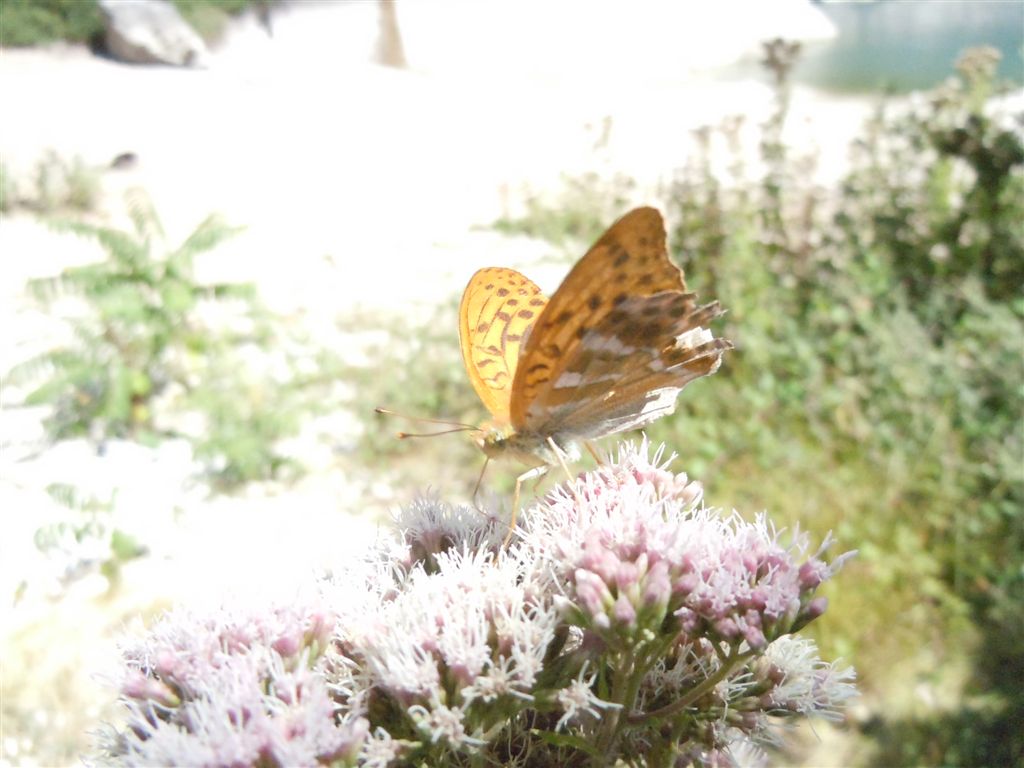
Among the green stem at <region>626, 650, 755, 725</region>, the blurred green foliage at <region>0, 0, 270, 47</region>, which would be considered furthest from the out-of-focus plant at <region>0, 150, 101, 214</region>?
the green stem at <region>626, 650, 755, 725</region>

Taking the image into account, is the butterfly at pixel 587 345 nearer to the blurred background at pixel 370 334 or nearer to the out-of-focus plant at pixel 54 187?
Answer: the blurred background at pixel 370 334

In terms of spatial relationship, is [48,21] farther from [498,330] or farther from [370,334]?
[498,330]

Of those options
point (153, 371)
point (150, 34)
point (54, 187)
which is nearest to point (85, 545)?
point (153, 371)

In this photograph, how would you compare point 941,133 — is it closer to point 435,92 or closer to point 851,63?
point 435,92

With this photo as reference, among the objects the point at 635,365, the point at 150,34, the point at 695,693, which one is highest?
the point at 150,34

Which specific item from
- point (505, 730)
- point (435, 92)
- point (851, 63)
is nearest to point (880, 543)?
point (505, 730)

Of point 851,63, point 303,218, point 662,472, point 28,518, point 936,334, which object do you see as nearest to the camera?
point 662,472

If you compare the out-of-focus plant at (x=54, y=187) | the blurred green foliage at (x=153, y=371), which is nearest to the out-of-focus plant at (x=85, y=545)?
the blurred green foliage at (x=153, y=371)

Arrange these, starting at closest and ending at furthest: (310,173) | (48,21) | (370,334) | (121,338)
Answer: (121,338), (48,21), (370,334), (310,173)
